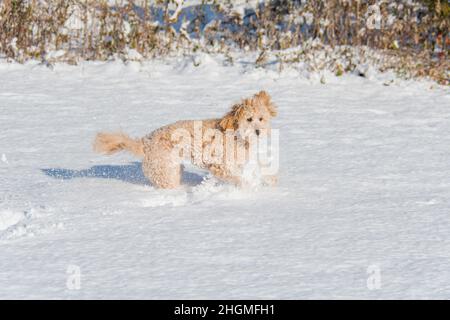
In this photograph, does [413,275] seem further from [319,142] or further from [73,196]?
[319,142]

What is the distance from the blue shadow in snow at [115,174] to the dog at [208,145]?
26 cm

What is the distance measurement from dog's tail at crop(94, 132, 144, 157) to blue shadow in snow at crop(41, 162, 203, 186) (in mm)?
265

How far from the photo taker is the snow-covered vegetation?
10.3 metres

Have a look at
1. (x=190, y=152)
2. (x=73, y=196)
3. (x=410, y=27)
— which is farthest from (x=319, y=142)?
(x=410, y=27)

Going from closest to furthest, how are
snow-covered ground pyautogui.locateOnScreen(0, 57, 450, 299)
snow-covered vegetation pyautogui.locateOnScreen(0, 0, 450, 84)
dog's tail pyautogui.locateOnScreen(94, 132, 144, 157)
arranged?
snow-covered ground pyautogui.locateOnScreen(0, 57, 450, 299)
dog's tail pyautogui.locateOnScreen(94, 132, 144, 157)
snow-covered vegetation pyautogui.locateOnScreen(0, 0, 450, 84)

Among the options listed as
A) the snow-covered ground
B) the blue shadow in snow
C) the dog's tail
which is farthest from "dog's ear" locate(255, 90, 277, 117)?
the dog's tail

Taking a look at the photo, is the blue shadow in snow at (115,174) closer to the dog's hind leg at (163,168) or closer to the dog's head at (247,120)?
the dog's hind leg at (163,168)

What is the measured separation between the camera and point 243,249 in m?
4.08

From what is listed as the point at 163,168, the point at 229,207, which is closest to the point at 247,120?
the point at 163,168

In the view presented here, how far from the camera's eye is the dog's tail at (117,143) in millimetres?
5609

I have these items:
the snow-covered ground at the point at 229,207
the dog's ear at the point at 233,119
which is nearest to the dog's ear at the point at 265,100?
the dog's ear at the point at 233,119

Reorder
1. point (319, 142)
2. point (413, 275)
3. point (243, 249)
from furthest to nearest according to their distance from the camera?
point (319, 142) < point (243, 249) < point (413, 275)

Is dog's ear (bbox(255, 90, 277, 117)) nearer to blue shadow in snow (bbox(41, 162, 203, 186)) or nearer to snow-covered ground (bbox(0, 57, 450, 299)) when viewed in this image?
snow-covered ground (bbox(0, 57, 450, 299))

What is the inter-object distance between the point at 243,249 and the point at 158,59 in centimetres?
679
